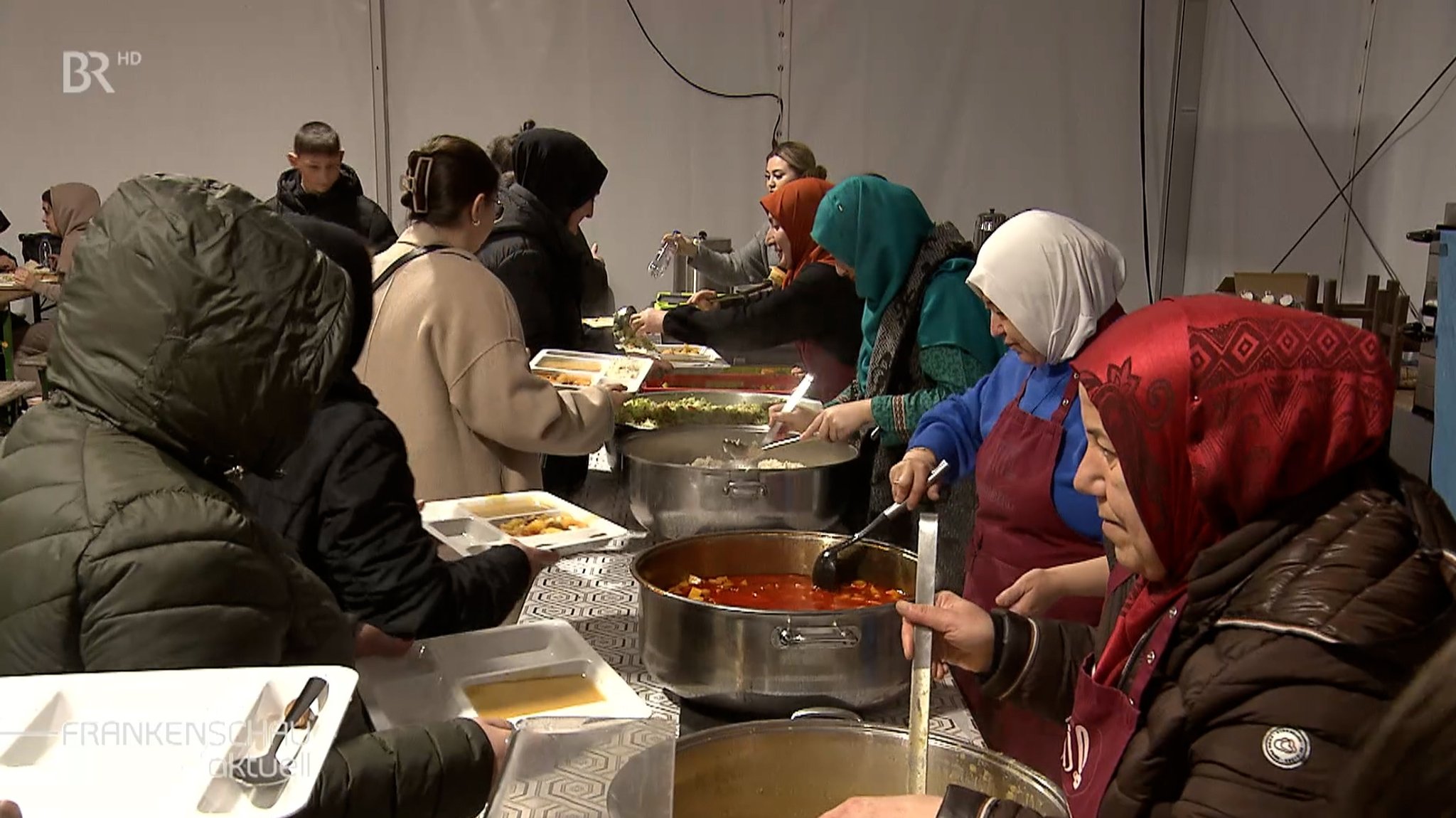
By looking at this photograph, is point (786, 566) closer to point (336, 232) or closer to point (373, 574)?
point (373, 574)

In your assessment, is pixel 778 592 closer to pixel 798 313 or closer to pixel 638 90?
pixel 798 313

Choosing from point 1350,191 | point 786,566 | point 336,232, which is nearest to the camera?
point 336,232

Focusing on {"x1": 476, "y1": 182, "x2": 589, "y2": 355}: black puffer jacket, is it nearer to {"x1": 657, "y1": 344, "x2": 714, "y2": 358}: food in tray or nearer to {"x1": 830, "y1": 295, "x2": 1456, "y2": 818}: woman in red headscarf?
{"x1": 657, "y1": 344, "x2": 714, "y2": 358}: food in tray

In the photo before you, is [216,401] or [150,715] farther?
[216,401]

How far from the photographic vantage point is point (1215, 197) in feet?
17.7

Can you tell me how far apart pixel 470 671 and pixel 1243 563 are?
91 cm

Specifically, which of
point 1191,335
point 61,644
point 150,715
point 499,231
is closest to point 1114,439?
point 1191,335

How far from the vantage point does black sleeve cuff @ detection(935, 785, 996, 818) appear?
0.89 m

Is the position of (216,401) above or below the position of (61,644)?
above

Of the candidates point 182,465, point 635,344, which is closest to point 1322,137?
point 635,344

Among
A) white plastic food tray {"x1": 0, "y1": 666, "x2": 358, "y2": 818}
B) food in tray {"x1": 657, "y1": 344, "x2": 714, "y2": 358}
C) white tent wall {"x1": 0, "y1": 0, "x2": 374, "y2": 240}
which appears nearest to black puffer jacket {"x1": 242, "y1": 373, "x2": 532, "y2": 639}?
white plastic food tray {"x1": 0, "y1": 666, "x2": 358, "y2": 818}

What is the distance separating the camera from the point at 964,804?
35.2 inches

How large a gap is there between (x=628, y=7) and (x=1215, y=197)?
3.23m

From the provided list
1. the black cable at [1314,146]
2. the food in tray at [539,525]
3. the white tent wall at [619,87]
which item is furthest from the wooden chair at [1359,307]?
the white tent wall at [619,87]
